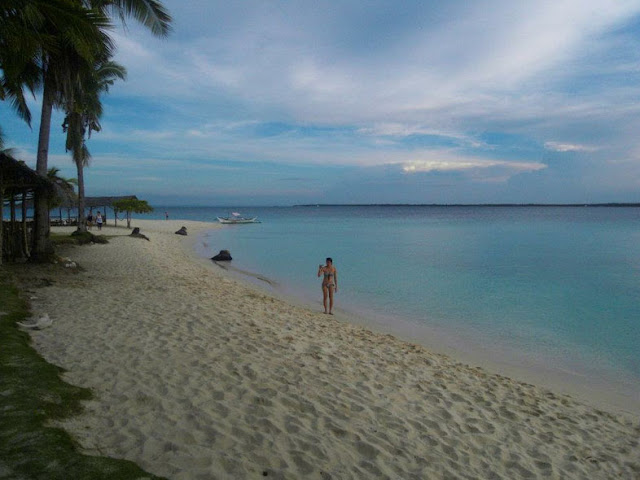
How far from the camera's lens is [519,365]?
361 inches

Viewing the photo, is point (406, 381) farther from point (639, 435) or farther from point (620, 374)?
point (620, 374)

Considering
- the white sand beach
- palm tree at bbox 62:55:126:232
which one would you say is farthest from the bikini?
palm tree at bbox 62:55:126:232

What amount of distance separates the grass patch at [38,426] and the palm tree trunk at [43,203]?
29.3 feet

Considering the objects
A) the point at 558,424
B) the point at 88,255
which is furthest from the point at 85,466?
the point at 88,255

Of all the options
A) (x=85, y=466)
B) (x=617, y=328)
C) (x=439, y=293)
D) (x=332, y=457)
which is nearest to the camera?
(x=85, y=466)

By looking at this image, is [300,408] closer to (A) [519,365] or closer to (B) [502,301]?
(A) [519,365]

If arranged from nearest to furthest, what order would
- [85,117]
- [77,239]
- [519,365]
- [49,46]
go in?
[519,365] < [49,46] < [77,239] < [85,117]

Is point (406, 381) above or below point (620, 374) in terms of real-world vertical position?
above

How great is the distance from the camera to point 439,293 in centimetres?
1755

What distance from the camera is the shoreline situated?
762 centimetres

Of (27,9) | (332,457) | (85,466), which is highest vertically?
(27,9)

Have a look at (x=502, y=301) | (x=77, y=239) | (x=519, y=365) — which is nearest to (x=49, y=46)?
(x=519, y=365)

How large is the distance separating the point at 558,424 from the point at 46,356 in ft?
21.6

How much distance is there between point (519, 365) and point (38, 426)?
845cm
